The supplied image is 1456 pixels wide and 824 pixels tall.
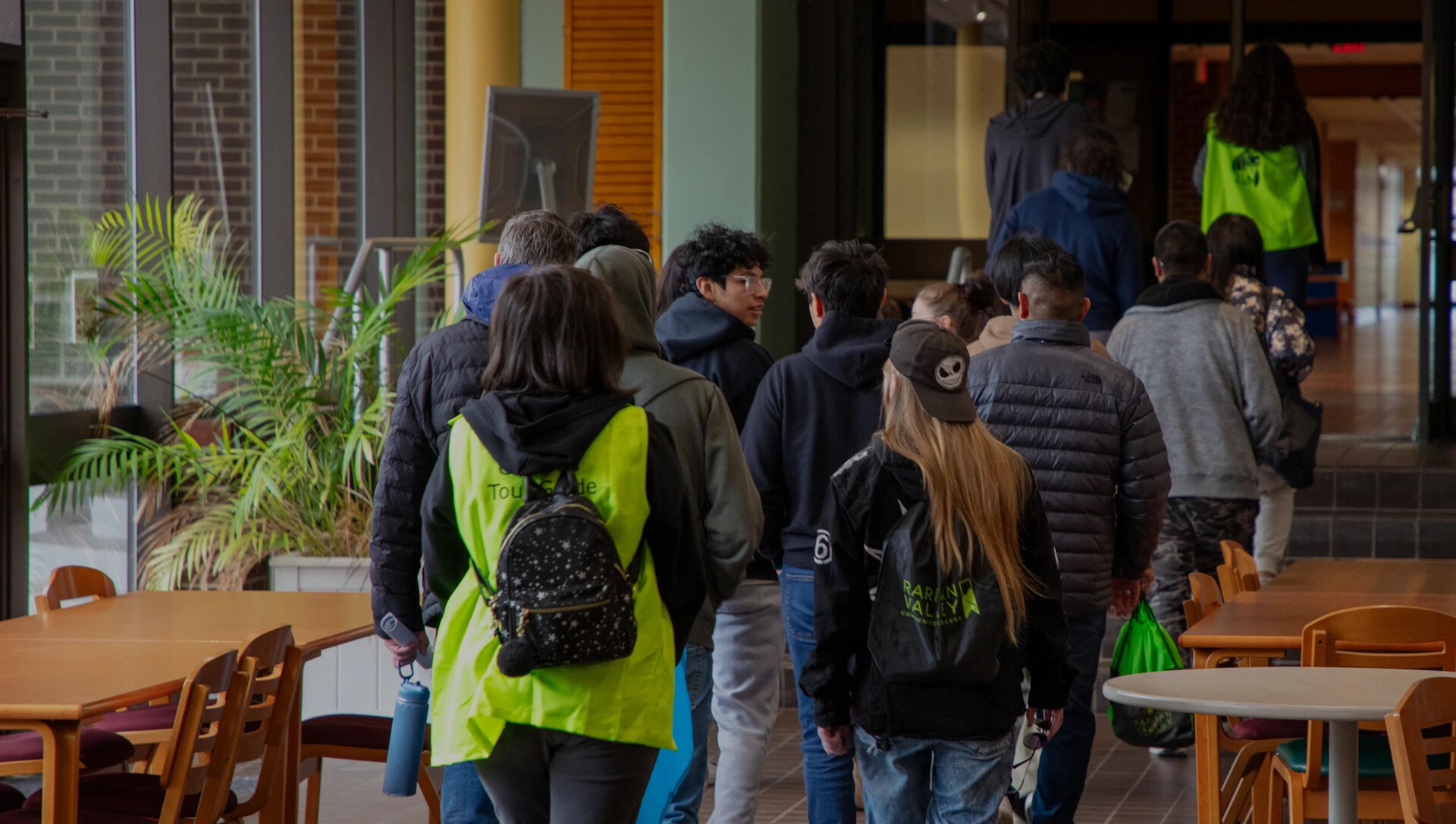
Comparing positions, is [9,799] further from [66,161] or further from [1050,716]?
[66,161]

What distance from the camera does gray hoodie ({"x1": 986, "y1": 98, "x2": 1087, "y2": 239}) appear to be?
738 centimetres

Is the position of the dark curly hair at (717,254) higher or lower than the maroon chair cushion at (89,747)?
higher

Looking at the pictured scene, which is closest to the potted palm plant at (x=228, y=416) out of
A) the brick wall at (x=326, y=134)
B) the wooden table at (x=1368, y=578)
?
the brick wall at (x=326, y=134)

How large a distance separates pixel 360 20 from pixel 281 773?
5.94m

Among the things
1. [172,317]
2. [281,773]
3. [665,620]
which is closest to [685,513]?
[665,620]

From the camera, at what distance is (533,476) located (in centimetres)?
282

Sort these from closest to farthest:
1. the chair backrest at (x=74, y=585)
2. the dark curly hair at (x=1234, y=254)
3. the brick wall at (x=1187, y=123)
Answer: the chair backrest at (x=74, y=585) → the dark curly hair at (x=1234, y=254) → the brick wall at (x=1187, y=123)

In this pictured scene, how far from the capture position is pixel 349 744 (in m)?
4.40

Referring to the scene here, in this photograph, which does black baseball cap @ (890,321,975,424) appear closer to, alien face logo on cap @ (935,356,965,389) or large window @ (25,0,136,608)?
alien face logo on cap @ (935,356,965,389)

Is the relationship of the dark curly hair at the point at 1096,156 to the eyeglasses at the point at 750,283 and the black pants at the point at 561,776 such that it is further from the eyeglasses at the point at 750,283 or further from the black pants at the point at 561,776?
the black pants at the point at 561,776

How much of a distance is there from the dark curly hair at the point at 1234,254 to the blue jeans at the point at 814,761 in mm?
2703

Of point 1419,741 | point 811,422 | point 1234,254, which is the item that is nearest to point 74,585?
point 811,422

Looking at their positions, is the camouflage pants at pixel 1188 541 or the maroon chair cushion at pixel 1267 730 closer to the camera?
the maroon chair cushion at pixel 1267 730

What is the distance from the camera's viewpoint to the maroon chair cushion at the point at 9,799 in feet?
12.4
